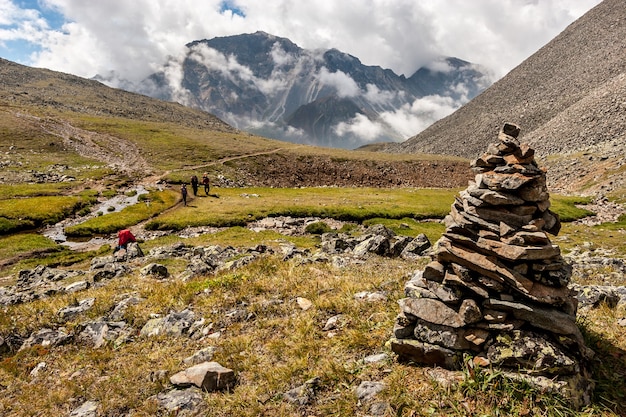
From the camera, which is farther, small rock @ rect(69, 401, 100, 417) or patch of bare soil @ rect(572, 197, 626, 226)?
patch of bare soil @ rect(572, 197, 626, 226)

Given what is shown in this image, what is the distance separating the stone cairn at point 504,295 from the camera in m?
7.77

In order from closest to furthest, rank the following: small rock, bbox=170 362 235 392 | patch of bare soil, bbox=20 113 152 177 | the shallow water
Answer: small rock, bbox=170 362 235 392 < the shallow water < patch of bare soil, bbox=20 113 152 177

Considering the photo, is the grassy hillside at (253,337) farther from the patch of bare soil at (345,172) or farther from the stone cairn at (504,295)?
the patch of bare soil at (345,172)

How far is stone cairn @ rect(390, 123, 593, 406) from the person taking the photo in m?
7.77

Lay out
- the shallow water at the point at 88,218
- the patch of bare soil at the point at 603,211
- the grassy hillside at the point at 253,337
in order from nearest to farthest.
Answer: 1. the grassy hillside at the point at 253,337
2. the shallow water at the point at 88,218
3. the patch of bare soil at the point at 603,211

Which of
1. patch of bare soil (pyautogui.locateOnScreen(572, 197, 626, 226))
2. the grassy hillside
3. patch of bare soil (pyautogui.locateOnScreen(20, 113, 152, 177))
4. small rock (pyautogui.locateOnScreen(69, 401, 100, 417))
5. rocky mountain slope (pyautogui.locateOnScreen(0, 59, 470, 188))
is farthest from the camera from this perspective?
rocky mountain slope (pyautogui.locateOnScreen(0, 59, 470, 188))

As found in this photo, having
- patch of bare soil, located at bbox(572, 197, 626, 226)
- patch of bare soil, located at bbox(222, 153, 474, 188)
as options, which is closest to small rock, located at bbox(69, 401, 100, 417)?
patch of bare soil, located at bbox(572, 197, 626, 226)

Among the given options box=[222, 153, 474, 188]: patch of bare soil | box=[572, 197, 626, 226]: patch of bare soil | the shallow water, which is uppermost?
box=[222, 153, 474, 188]: patch of bare soil

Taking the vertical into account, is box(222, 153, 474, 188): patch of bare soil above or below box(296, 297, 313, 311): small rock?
above

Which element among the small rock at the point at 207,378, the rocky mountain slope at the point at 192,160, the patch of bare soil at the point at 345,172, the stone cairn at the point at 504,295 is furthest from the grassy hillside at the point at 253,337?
the patch of bare soil at the point at 345,172

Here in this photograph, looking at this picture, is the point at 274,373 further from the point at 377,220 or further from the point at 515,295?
the point at 377,220

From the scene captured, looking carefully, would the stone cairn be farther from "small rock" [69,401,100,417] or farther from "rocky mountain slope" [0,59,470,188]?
"rocky mountain slope" [0,59,470,188]

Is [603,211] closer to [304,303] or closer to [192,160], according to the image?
[304,303]

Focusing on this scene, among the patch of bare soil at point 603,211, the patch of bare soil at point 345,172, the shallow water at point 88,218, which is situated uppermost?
the patch of bare soil at point 345,172
